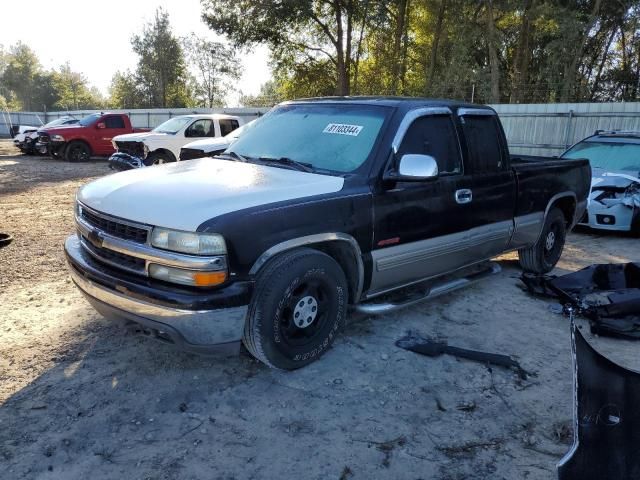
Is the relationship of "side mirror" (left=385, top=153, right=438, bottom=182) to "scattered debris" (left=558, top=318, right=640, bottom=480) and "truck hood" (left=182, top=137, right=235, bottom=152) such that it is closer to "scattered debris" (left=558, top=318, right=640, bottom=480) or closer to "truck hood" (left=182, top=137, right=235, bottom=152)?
"scattered debris" (left=558, top=318, right=640, bottom=480)

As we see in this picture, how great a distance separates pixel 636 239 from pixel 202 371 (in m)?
7.31

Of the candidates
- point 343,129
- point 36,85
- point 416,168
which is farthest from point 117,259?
point 36,85

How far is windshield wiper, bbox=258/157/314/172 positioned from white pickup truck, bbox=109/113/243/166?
9977 mm

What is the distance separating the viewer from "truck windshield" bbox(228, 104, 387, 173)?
3834 mm

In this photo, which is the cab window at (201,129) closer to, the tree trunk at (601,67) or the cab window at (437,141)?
the cab window at (437,141)

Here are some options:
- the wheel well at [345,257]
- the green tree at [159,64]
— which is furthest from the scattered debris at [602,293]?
the green tree at [159,64]

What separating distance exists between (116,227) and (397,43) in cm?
2776

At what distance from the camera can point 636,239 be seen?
7.91m

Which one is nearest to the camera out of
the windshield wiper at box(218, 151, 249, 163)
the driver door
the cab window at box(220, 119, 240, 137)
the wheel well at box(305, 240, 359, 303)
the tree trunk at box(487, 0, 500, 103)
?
the wheel well at box(305, 240, 359, 303)

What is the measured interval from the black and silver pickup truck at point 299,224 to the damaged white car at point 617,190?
141 inches

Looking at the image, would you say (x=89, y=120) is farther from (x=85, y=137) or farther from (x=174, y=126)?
(x=174, y=126)

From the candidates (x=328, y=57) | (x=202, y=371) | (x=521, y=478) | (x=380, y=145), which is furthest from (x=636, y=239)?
(x=328, y=57)

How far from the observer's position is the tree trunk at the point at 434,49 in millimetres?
26837

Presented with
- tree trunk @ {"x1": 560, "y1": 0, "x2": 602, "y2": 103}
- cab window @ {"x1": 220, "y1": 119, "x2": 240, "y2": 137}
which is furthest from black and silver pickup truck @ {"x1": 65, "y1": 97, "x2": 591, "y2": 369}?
tree trunk @ {"x1": 560, "y1": 0, "x2": 602, "y2": 103}
